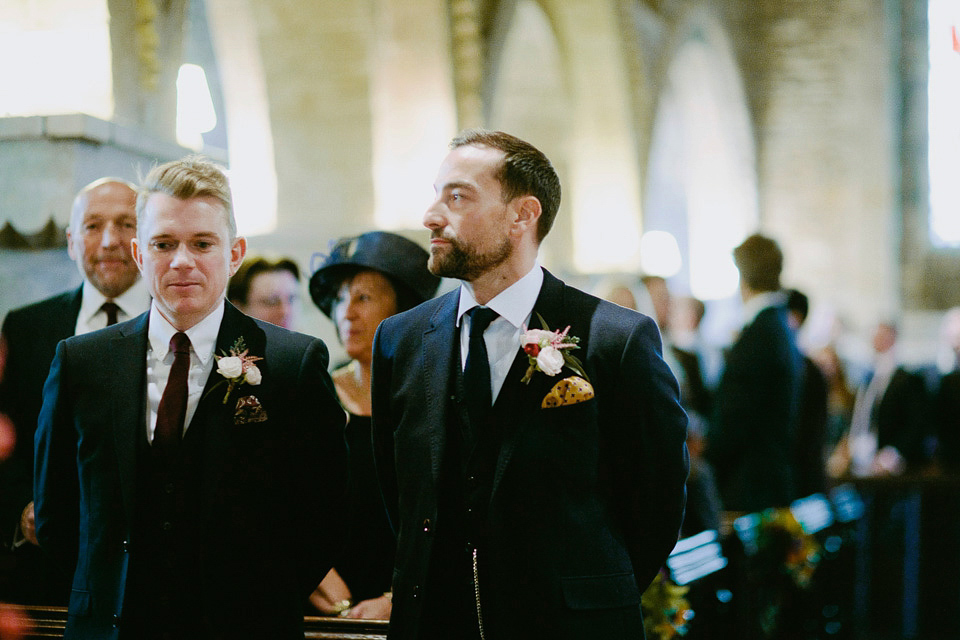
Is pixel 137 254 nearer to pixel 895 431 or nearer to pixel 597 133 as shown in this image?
pixel 895 431

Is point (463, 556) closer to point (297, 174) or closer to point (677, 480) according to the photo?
point (677, 480)

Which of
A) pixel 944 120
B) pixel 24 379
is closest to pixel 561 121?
pixel 944 120

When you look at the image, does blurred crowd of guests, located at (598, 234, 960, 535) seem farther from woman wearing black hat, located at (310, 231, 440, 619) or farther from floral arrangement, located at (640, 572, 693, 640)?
woman wearing black hat, located at (310, 231, 440, 619)

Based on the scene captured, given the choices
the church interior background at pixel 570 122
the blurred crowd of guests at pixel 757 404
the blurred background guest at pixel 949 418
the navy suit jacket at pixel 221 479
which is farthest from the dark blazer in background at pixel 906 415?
the navy suit jacket at pixel 221 479

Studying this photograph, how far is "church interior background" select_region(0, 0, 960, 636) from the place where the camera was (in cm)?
344

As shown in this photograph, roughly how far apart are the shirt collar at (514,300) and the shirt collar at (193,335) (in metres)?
0.54

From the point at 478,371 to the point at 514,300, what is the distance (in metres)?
0.18

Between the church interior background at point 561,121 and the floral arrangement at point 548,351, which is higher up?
the church interior background at point 561,121

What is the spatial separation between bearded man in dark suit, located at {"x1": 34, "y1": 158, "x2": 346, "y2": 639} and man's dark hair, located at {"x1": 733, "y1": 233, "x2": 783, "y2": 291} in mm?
2897

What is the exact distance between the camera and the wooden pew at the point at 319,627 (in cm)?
257

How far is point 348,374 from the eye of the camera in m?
3.23

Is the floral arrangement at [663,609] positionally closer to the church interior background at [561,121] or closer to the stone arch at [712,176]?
the church interior background at [561,121]

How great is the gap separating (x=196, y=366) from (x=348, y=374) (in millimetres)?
1011

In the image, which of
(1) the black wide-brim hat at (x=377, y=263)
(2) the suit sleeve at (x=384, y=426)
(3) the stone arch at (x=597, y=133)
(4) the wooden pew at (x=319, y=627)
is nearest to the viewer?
(2) the suit sleeve at (x=384, y=426)
